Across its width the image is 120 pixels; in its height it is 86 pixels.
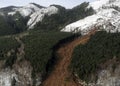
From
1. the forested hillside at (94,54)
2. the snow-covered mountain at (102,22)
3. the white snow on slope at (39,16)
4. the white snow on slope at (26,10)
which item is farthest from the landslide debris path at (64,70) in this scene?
the white snow on slope at (26,10)

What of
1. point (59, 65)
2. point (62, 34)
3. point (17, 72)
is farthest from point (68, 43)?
point (17, 72)

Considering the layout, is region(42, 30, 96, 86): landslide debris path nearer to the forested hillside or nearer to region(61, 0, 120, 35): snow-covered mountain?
the forested hillside

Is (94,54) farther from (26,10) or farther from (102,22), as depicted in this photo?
(26,10)

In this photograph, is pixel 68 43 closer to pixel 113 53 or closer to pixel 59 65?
pixel 59 65

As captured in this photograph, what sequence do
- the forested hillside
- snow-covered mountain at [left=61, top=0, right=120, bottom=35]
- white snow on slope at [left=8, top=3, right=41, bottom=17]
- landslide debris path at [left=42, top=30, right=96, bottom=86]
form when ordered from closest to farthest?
the forested hillside, landslide debris path at [left=42, top=30, right=96, bottom=86], snow-covered mountain at [left=61, top=0, right=120, bottom=35], white snow on slope at [left=8, top=3, right=41, bottom=17]

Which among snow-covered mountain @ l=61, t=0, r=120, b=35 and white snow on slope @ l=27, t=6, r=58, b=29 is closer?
snow-covered mountain @ l=61, t=0, r=120, b=35

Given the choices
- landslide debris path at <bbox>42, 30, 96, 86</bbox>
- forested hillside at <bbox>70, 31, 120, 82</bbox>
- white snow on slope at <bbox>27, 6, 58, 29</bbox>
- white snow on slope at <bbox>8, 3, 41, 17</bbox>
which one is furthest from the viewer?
white snow on slope at <bbox>8, 3, 41, 17</bbox>

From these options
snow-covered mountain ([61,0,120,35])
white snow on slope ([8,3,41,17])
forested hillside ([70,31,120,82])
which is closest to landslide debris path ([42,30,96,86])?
forested hillside ([70,31,120,82])

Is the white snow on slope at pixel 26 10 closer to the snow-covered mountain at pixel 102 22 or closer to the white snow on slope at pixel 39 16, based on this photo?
the white snow on slope at pixel 39 16
